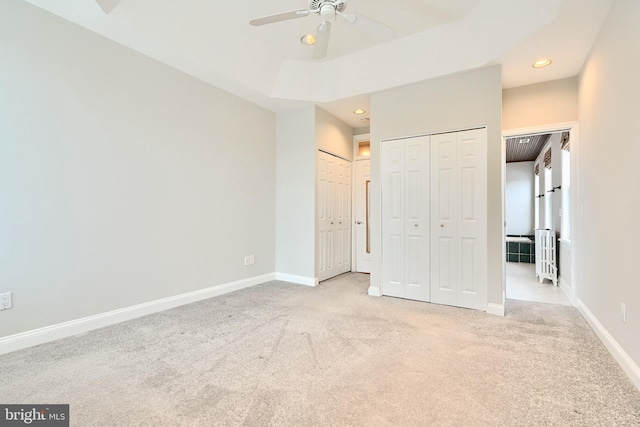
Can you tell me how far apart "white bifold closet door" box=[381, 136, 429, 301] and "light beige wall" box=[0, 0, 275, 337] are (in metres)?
2.10

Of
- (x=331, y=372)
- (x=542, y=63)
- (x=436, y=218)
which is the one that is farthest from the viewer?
(x=436, y=218)

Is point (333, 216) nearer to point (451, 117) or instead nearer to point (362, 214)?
point (362, 214)

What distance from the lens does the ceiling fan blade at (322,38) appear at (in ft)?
8.00

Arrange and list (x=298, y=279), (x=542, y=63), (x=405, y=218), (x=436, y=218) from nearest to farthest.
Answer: (x=542, y=63), (x=436, y=218), (x=405, y=218), (x=298, y=279)

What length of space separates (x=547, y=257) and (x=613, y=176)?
282cm

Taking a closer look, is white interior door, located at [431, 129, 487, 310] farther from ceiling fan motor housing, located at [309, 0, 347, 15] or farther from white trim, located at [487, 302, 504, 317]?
ceiling fan motor housing, located at [309, 0, 347, 15]

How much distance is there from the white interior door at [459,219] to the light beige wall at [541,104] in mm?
847

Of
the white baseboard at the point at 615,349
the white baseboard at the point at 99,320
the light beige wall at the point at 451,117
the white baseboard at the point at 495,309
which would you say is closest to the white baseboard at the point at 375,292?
the light beige wall at the point at 451,117

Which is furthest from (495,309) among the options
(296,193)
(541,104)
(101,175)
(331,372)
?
(101,175)

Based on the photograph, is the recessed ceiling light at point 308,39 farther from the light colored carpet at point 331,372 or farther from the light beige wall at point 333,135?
the light colored carpet at point 331,372

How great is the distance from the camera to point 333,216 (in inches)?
193

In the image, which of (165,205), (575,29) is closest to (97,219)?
(165,205)

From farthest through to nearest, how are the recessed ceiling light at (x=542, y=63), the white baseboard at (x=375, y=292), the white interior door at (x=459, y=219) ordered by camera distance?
the white baseboard at (x=375, y=292) < the white interior door at (x=459, y=219) < the recessed ceiling light at (x=542, y=63)

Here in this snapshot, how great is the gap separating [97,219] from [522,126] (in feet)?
15.7
